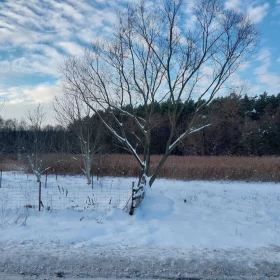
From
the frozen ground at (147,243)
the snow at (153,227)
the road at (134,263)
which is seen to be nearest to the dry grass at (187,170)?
the snow at (153,227)

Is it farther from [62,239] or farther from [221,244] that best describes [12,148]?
[221,244]

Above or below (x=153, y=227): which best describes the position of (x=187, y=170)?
above

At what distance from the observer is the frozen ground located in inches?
167

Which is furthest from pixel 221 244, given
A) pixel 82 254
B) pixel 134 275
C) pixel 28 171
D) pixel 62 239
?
pixel 28 171

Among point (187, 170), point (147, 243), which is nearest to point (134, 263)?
point (147, 243)

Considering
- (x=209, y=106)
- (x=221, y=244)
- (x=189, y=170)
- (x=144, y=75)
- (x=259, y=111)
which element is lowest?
(x=221, y=244)

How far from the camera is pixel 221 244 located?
567 cm

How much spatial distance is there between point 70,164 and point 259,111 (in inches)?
1295

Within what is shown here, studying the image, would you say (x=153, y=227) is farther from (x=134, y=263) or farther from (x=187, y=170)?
(x=187, y=170)

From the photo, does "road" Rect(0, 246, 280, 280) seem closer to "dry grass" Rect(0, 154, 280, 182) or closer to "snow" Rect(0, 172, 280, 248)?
"snow" Rect(0, 172, 280, 248)

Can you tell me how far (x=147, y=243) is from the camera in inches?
221

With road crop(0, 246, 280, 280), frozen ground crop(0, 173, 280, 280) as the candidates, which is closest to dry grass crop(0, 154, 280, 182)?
frozen ground crop(0, 173, 280, 280)

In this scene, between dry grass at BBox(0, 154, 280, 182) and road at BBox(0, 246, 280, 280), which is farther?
dry grass at BBox(0, 154, 280, 182)

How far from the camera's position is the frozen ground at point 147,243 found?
424 centimetres
